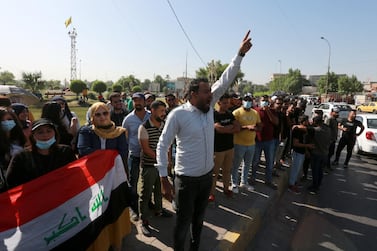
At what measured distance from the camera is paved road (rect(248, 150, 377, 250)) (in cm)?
416

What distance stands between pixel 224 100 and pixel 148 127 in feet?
5.48

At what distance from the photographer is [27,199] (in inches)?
86.3

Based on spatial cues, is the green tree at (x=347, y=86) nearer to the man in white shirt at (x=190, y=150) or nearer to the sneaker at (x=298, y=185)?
the sneaker at (x=298, y=185)

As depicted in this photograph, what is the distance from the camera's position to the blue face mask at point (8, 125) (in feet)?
10.0

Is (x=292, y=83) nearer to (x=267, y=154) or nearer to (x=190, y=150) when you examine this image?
(x=267, y=154)


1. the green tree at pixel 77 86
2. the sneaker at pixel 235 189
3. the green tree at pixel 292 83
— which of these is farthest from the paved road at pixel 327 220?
the green tree at pixel 292 83

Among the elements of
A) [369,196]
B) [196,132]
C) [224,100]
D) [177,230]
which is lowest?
[369,196]

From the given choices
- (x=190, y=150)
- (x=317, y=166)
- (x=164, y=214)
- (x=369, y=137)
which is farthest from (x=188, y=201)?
(x=369, y=137)

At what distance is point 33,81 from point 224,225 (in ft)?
148

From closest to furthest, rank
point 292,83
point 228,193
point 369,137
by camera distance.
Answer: point 228,193 < point 369,137 < point 292,83

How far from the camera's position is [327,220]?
4.93m

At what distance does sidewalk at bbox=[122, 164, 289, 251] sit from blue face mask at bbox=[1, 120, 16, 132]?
1.91 metres

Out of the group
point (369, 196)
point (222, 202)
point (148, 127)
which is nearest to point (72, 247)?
point (148, 127)

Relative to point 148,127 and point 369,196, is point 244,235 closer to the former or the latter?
point 148,127
